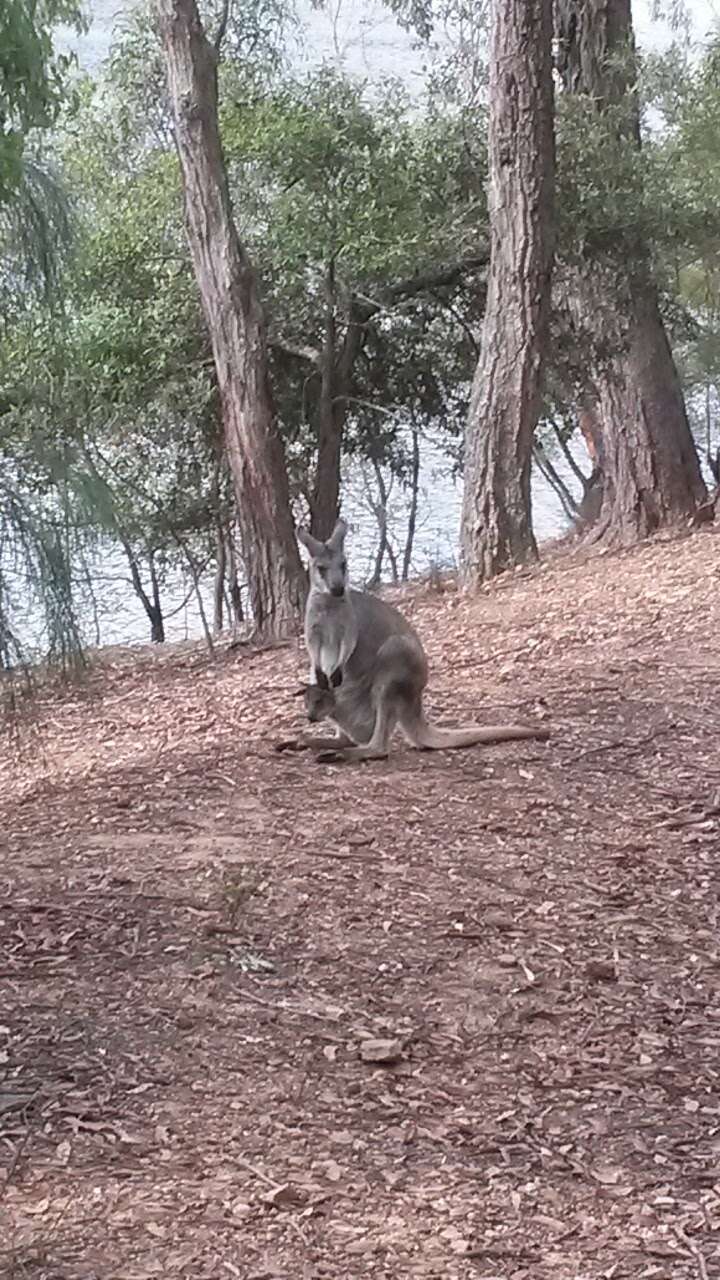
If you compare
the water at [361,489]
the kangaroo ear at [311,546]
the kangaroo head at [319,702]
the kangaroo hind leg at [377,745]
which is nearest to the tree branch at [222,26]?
the water at [361,489]

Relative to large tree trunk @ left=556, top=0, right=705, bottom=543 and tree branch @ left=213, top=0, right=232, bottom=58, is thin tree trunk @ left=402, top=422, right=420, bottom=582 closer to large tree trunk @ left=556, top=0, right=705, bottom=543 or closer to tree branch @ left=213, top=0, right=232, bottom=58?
large tree trunk @ left=556, top=0, right=705, bottom=543

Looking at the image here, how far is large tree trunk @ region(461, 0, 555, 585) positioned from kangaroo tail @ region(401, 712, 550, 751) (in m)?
4.20

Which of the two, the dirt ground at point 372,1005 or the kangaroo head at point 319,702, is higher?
the kangaroo head at point 319,702

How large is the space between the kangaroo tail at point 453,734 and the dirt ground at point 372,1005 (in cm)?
10

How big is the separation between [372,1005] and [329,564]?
298 cm

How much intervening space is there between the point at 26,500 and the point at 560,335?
9.17 m

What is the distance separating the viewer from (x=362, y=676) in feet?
22.3

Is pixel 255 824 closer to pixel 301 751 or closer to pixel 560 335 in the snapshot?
pixel 301 751

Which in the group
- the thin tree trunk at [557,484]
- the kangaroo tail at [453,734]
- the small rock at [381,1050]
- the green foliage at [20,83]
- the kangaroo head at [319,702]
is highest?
the green foliage at [20,83]

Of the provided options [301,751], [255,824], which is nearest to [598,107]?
[301,751]

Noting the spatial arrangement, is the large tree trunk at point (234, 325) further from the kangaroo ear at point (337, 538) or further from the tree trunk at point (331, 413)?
the kangaroo ear at point (337, 538)

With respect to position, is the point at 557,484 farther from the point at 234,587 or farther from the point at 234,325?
the point at 234,325

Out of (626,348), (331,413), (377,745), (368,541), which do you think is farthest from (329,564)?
(368,541)

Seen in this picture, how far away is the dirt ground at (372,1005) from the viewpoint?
322cm
